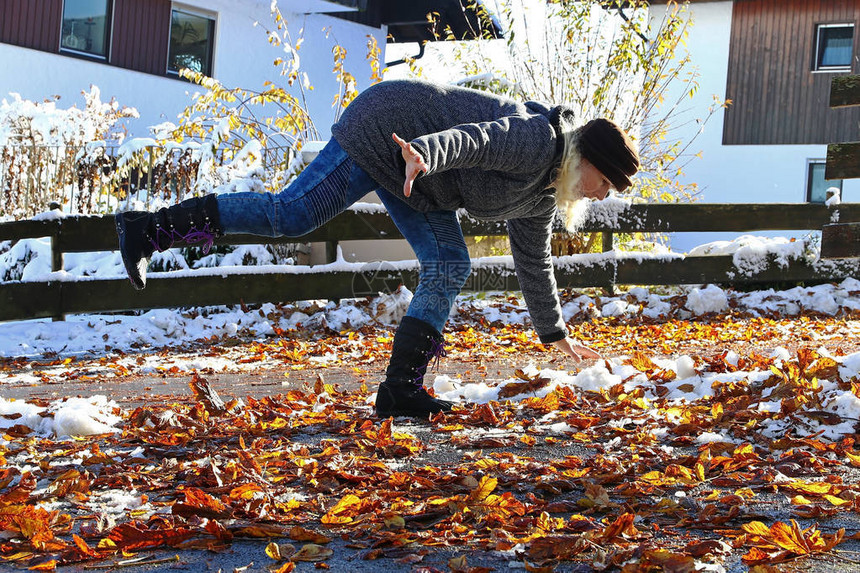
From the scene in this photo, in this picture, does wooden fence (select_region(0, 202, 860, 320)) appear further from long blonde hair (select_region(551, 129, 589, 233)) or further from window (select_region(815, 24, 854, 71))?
window (select_region(815, 24, 854, 71))

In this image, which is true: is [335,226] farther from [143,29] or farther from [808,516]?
[143,29]

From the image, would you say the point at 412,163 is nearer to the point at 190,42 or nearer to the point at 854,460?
the point at 854,460

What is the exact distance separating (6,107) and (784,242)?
9156 millimetres

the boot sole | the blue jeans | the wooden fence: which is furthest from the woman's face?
the wooden fence

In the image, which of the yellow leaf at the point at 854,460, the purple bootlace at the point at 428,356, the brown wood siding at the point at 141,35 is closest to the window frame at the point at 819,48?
the brown wood siding at the point at 141,35

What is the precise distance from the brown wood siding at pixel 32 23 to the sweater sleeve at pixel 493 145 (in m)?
12.2

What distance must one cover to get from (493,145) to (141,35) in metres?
13.2

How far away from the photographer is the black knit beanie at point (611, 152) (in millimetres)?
2918

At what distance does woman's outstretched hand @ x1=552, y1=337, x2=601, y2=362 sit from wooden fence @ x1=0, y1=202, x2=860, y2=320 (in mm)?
3458

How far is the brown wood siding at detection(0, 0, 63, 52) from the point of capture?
12.8 m

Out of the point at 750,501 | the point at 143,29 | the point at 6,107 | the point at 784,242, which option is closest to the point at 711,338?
the point at 784,242

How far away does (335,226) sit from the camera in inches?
275

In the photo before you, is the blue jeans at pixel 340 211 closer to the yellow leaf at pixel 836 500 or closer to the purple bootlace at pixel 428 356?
the purple bootlace at pixel 428 356

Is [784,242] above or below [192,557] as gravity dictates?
above
